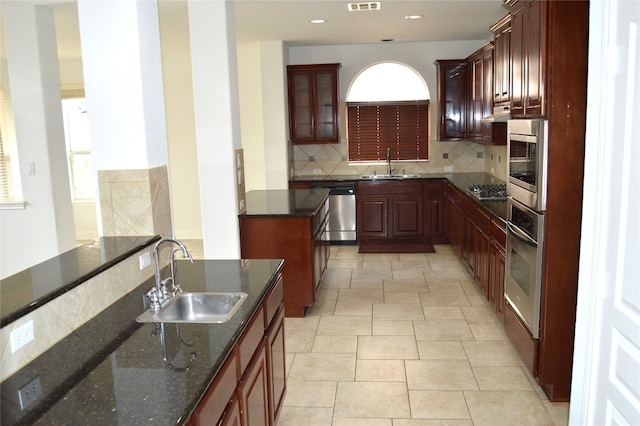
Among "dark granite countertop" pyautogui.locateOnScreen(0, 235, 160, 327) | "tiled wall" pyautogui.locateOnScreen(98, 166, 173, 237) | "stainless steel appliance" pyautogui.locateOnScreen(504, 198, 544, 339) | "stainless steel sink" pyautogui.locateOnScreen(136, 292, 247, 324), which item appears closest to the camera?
"dark granite countertop" pyautogui.locateOnScreen(0, 235, 160, 327)

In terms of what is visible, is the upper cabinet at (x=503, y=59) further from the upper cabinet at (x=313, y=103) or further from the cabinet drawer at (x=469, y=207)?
A: the upper cabinet at (x=313, y=103)

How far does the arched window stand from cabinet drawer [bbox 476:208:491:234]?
2.82 m

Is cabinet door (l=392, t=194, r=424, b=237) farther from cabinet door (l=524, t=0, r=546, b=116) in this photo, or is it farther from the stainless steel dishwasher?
cabinet door (l=524, t=0, r=546, b=116)

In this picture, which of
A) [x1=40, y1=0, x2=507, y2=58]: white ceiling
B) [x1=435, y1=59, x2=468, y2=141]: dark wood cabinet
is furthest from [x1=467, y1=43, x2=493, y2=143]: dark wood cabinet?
[x1=40, y1=0, x2=507, y2=58]: white ceiling

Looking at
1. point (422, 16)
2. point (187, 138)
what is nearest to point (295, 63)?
point (187, 138)

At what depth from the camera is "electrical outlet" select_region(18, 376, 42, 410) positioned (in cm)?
158

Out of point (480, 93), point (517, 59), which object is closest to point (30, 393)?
point (517, 59)

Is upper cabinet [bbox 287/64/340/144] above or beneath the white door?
above

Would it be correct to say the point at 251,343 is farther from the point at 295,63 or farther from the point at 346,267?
the point at 295,63

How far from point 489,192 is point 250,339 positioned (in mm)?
3679

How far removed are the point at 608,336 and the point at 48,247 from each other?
449 cm

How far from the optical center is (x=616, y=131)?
6.75 feet

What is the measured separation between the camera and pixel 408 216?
7.20 meters

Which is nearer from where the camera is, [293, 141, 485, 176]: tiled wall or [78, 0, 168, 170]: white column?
[78, 0, 168, 170]: white column
